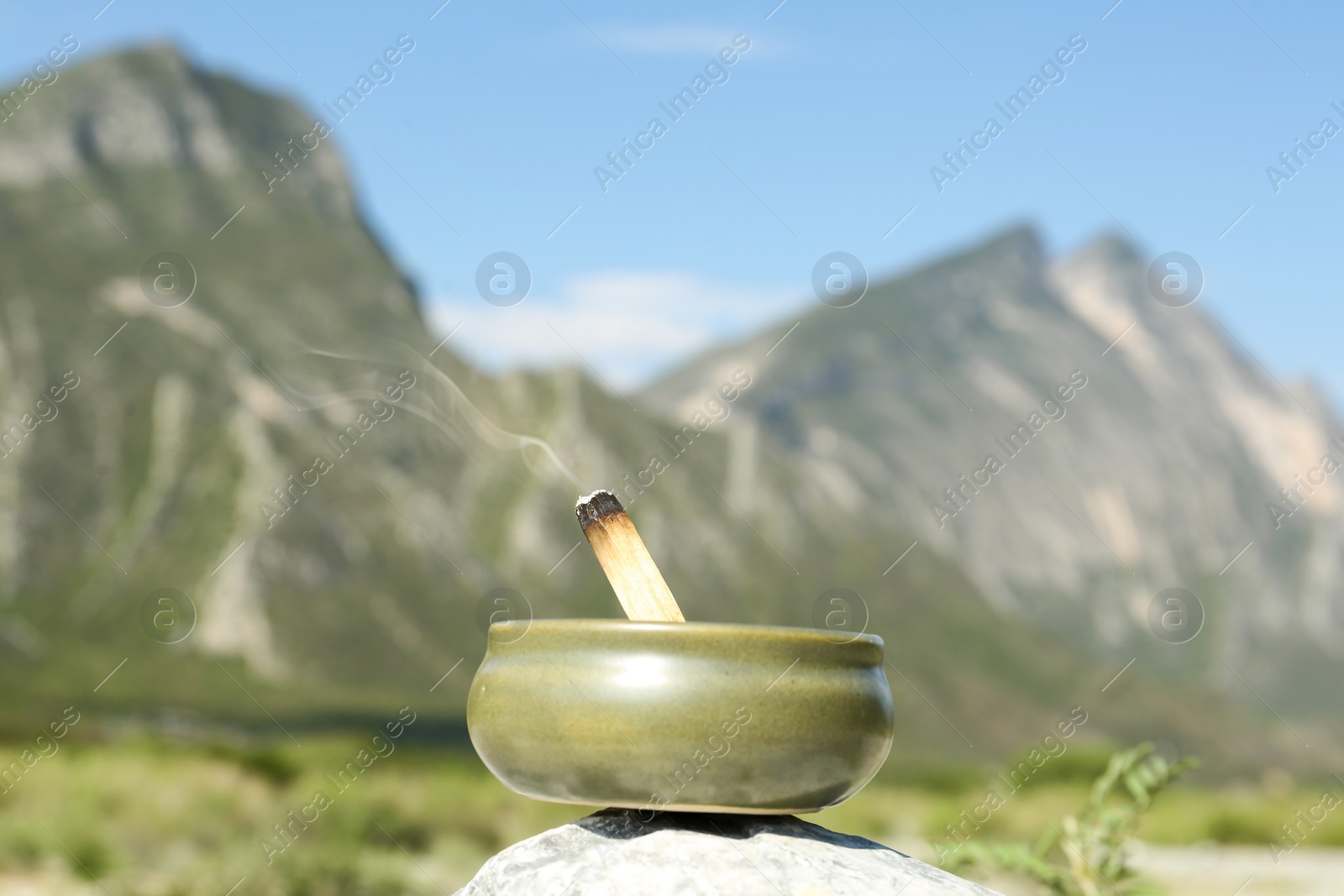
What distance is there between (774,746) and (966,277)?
18152 cm

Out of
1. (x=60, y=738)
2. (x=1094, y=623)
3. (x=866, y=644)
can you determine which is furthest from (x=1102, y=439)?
(x=866, y=644)

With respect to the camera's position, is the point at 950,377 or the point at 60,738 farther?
the point at 950,377

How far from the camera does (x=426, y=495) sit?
298 feet

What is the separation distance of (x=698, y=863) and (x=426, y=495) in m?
88.5

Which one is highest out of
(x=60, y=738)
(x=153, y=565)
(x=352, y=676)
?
(x=60, y=738)

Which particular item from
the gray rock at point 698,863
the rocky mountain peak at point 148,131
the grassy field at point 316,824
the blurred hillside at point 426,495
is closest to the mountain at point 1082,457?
the blurred hillside at point 426,495

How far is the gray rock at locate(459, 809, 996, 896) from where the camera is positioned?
12.5ft

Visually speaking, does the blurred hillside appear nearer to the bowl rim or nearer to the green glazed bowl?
the green glazed bowl

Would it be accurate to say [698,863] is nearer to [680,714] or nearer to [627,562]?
[680,714]

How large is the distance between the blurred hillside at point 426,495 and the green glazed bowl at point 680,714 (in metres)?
35.4

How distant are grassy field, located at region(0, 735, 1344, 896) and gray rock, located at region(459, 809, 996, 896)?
7609 millimetres

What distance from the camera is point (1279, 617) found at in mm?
155625

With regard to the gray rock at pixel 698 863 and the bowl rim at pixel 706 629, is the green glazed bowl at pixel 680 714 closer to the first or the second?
the bowl rim at pixel 706 629

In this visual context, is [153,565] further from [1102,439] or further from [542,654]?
[1102,439]
